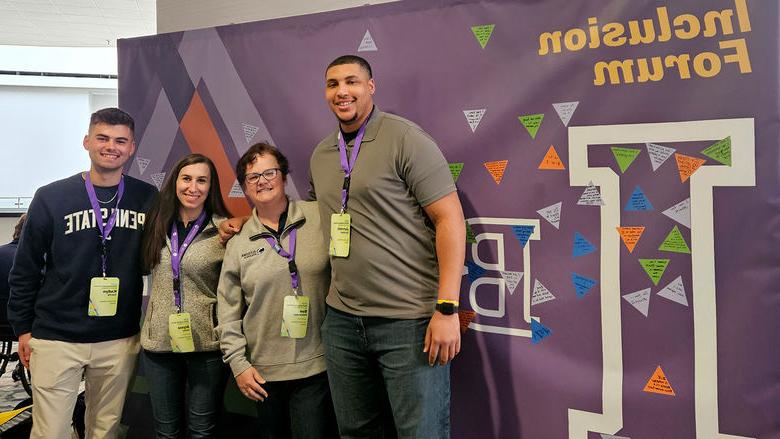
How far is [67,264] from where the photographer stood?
198 centimetres

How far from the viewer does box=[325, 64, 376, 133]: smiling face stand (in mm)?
1671

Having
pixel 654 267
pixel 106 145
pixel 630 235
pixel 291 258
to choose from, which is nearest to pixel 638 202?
pixel 630 235

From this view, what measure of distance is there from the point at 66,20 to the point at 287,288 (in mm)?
5879

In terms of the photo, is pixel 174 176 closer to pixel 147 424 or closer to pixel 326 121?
pixel 326 121

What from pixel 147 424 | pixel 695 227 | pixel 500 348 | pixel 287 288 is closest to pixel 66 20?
pixel 147 424

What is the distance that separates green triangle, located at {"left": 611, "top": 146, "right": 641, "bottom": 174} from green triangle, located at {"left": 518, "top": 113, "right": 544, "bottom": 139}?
258mm

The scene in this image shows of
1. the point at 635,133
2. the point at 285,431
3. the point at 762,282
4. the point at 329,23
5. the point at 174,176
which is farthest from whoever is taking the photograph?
the point at 329,23

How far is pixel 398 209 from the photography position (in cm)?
161

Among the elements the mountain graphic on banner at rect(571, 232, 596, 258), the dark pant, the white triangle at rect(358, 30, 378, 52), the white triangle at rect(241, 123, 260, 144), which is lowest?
the dark pant

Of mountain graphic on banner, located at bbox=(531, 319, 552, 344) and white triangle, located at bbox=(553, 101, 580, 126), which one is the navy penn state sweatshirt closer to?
mountain graphic on banner, located at bbox=(531, 319, 552, 344)

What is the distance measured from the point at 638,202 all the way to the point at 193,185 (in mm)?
1575

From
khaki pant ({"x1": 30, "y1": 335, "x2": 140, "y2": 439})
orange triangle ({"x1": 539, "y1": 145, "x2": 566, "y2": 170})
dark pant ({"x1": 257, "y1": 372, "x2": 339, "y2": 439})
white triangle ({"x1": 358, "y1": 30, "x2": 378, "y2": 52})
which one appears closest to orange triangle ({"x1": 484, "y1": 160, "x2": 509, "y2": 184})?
orange triangle ({"x1": 539, "y1": 145, "x2": 566, "y2": 170})

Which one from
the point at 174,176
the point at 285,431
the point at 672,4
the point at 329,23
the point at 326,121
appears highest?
the point at 329,23

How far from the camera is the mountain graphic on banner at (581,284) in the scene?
1781 millimetres
